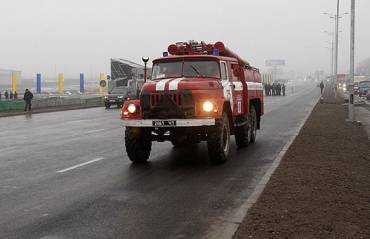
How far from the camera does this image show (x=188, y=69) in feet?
40.5

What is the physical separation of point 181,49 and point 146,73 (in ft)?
4.08

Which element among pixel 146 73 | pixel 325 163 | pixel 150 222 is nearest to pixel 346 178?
pixel 325 163

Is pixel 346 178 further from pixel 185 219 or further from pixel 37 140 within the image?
pixel 37 140

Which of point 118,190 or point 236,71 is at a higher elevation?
point 236,71

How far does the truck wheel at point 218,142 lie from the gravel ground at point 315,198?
130 centimetres

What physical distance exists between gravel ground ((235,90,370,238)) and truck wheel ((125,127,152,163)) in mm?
3022

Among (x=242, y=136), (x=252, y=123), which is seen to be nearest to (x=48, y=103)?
(x=252, y=123)

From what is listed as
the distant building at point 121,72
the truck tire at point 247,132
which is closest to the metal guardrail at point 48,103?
the distant building at point 121,72

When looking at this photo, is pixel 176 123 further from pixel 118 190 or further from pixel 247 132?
pixel 247 132

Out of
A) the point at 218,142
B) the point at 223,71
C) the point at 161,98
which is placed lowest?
the point at 218,142

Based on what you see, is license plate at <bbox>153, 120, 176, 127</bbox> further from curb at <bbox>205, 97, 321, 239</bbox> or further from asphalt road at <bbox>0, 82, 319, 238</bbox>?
curb at <bbox>205, 97, 321, 239</bbox>

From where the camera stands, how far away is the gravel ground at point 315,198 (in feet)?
19.9

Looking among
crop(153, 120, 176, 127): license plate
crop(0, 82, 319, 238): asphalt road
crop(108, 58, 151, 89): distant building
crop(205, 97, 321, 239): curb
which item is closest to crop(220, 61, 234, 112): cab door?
crop(0, 82, 319, 238): asphalt road

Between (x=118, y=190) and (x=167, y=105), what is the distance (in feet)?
9.55
